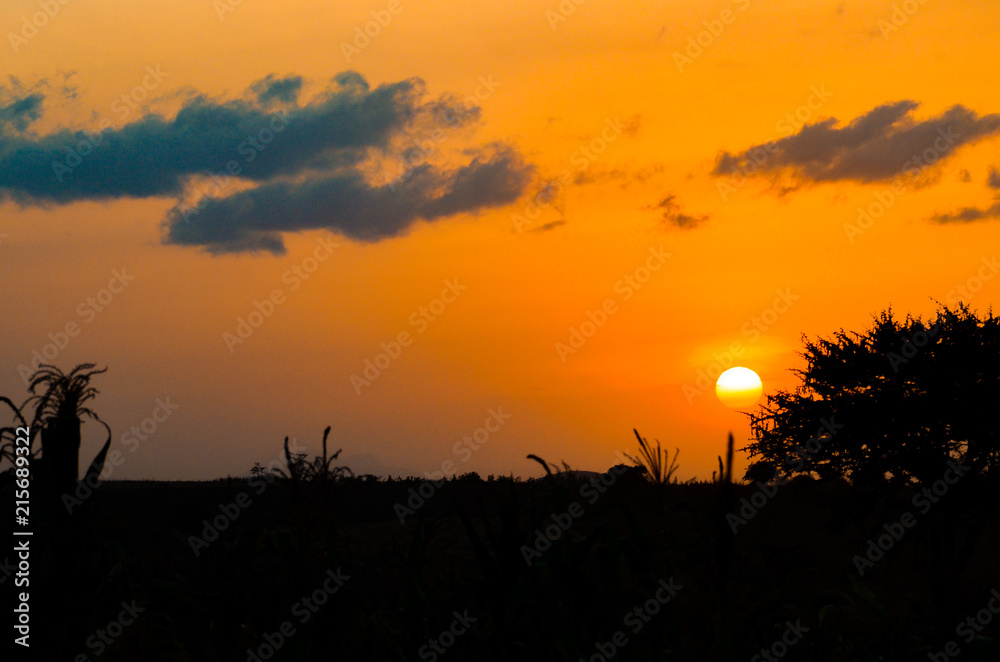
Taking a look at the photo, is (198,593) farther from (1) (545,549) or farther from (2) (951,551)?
(2) (951,551)

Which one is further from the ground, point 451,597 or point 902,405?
point 902,405

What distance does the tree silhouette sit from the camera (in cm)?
2631

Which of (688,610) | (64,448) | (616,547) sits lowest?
(688,610)

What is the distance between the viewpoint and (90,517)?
4.07m

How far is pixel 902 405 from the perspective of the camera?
2711 centimetres

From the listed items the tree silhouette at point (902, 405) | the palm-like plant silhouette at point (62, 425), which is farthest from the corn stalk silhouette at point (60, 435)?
the tree silhouette at point (902, 405)

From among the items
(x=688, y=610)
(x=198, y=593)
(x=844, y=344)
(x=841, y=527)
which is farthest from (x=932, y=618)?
(x=844, y=344)

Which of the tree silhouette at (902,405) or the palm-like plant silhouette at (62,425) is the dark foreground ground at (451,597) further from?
the tree silhouette at (902,405)

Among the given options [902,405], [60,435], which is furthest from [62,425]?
[902,405]

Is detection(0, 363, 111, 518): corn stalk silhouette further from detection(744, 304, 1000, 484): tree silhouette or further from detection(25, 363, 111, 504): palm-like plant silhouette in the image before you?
detection(744, 304, 1000, 484): tree silhouette

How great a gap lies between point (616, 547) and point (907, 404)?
25990 mm

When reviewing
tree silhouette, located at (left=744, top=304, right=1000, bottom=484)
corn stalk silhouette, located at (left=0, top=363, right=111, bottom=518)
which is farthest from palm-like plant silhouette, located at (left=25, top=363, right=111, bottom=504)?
tree silhouette, located at (left=744, top=304, right=1000, bottom=484)

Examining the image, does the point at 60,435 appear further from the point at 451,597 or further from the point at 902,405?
the point at 902,405

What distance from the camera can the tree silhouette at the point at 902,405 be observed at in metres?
26.3
